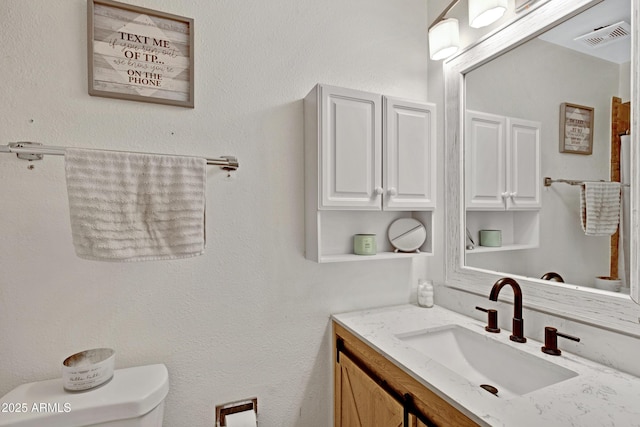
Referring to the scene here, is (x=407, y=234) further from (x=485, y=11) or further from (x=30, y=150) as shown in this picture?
(x=30, y=150)

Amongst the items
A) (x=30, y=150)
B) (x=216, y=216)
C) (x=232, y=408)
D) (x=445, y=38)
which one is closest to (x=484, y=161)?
(x=445, y=38)

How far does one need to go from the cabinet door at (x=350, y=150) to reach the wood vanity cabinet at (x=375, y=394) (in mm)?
593

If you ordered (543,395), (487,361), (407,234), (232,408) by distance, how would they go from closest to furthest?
(543,395)
(487,361)
(232,408)
(407,234)

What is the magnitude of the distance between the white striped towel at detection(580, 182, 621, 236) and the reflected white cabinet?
16cm

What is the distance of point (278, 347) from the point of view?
1.38 metres

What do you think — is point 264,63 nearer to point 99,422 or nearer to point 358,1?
point 358,1

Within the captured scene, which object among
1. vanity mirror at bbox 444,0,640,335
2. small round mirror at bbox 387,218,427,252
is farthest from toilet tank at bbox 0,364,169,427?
vanity mirror at bbox 444,0,640,335

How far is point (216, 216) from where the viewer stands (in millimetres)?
1271

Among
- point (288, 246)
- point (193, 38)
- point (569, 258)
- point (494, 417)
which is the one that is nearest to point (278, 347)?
point (288, 246)

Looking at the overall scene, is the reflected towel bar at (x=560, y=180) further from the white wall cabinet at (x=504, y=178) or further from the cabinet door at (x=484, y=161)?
the cabinet door at (x=484, y=161)

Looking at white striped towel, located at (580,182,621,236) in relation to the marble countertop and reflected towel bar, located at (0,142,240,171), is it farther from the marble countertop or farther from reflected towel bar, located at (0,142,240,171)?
reflected towel bar, located at (0,142,240,171)

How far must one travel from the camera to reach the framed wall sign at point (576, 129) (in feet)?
3.35

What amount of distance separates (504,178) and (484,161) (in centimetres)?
13

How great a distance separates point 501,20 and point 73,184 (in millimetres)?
1703
